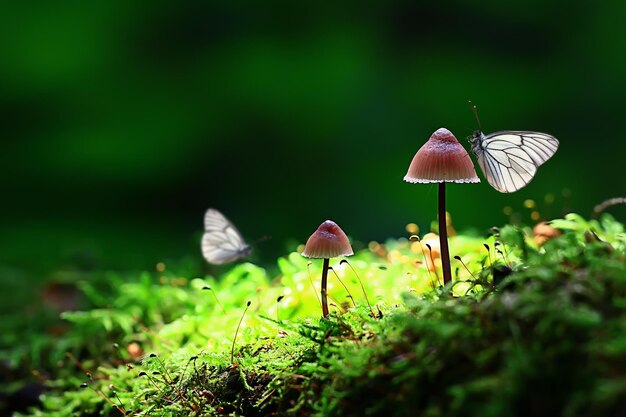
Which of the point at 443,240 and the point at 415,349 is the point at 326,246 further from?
the point at 415,349

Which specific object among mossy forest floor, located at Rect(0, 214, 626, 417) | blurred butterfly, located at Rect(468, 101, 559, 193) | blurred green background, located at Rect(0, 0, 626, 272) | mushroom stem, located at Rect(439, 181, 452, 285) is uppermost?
blurred green background, located at Rect(0, 0, 626, 272)

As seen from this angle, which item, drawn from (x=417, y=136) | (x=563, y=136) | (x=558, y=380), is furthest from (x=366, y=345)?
(x=563, y=136)

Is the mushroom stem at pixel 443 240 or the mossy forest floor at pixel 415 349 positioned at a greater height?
the mushroom stem at pixel 443 240

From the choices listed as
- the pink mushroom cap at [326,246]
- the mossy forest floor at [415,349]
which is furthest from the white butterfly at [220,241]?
the pink mushroom cap at [326,246]

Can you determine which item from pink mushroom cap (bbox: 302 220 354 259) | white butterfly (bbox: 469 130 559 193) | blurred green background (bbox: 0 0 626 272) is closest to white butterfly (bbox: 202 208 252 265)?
pink mushroom cap (bbox: 302 220 354 259)

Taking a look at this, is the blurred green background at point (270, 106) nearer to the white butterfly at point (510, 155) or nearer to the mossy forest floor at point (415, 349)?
the mossy forest floor at point (415, 349)

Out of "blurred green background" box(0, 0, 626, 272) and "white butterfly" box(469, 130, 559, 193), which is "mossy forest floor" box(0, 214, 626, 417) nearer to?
"white butterfly" box(469, 130, 559, 193)

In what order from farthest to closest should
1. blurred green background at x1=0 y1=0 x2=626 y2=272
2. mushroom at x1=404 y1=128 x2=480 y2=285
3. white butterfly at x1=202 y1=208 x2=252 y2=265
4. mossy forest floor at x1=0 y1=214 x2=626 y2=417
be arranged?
blurred green background at x1=0 y1=0 x2=626 y2=272 < white butterfly at x1=202 y1=208 x2=252 y2=265 < mushroom at x1=404 y1=128 x2=480 y2=285 < mossy forest floor at x1=0 y1=214 x2=626 y2=417
